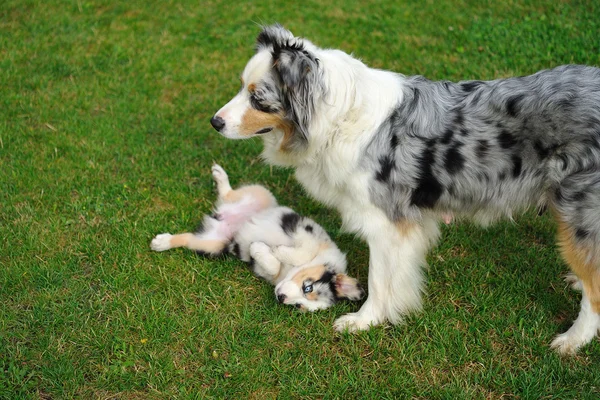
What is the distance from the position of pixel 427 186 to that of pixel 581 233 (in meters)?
0.89

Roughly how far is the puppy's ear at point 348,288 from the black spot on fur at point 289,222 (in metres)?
0.51

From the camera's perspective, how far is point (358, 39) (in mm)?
7156

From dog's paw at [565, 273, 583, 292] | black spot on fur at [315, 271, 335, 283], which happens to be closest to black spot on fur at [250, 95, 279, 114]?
black spot on fur at [315, 271, 335, 283]

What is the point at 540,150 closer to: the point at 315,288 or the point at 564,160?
the point at 564,160

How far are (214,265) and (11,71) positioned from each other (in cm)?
380

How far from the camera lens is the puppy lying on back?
12.8 ft

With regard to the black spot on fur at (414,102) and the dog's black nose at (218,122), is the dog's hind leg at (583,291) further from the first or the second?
the dog's black nose at (218,122)

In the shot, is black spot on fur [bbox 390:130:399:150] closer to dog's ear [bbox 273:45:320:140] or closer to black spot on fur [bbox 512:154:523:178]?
dog's ear [bbox 273:45:320:140]

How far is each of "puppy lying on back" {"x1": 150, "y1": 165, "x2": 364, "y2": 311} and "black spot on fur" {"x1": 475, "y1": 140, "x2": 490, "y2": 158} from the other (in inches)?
48.1

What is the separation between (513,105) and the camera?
3279 mm

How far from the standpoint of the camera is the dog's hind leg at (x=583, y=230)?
3139mm

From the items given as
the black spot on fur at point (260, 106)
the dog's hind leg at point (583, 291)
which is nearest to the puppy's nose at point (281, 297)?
the black spot on fur at point (260, 106)

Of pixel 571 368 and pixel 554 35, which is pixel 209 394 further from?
pixel 554 35

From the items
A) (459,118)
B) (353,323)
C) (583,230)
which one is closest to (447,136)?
(459,118)
